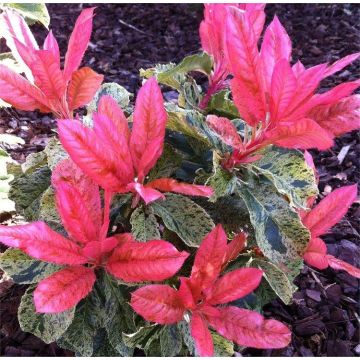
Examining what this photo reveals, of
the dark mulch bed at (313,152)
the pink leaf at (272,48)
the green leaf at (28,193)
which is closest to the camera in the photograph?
the pink leaf at (272,48)

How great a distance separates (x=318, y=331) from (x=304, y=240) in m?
0.60

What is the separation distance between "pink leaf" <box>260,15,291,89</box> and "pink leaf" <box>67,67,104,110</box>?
0.33 meters

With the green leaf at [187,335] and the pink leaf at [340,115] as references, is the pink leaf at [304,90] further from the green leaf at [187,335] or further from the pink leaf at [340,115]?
the green leaf at [187,335]

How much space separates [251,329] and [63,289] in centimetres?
33

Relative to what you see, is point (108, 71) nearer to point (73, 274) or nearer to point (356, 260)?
point (356, 260)

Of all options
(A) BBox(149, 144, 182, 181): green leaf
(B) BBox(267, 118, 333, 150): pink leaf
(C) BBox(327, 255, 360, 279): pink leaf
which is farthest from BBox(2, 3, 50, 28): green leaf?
(C) BBox(327, 255, 360, 279): pink leaf

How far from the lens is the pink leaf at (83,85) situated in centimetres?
110

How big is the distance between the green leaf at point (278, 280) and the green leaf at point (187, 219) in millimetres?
164

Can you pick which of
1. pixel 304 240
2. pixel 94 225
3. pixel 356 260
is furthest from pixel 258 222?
pixel 356 260

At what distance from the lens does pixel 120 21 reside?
10.0 feet

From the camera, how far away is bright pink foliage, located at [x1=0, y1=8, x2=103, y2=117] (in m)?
1.05

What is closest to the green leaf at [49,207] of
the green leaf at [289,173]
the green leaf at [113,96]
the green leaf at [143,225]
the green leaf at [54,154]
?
the green leaf at [54,154]

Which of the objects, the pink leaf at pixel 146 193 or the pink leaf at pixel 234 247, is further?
the pink leaf at pixel 234 247

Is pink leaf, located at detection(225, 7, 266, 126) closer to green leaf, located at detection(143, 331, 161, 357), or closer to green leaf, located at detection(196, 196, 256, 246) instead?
green leaf, located at detection(196, 196, 256, 246)
